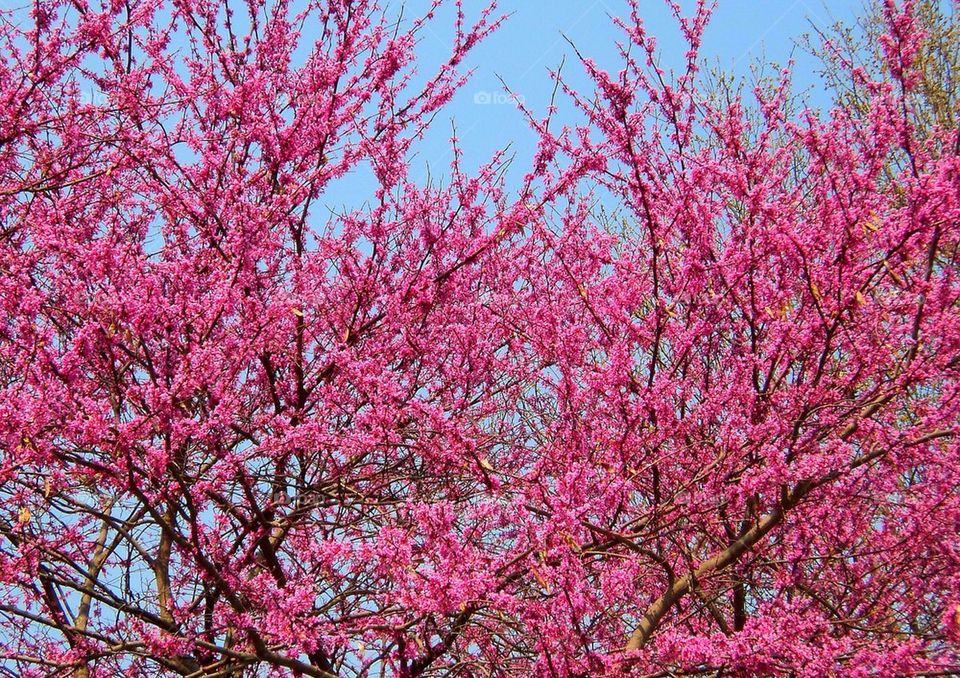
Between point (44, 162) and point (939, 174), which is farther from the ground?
point (44, 162)

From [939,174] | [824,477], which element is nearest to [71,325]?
[824,477]

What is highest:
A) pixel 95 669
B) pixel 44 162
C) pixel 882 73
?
pixel 882 73

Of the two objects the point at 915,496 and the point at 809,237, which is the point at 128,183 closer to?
the point at 809,237

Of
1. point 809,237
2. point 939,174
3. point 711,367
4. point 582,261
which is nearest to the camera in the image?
point 939,174

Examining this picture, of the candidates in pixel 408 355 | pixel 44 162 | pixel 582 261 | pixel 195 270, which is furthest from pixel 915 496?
pixel 44 162

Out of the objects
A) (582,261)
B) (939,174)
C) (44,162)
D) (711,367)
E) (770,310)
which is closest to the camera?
(939,174)

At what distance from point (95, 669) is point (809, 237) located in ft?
15.3

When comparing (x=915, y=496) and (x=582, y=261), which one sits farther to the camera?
(x=582, y=261)

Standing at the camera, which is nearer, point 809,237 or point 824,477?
point 824,477

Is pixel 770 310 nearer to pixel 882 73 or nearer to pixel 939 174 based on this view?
pixel 939 174

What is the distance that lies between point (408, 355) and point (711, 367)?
2004mm

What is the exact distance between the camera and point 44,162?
554 centimetres

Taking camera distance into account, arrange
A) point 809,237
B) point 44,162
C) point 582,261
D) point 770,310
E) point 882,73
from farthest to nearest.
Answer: point 882,73 < point 582,261 < point 44,162 < point 770,310 < point 809,237

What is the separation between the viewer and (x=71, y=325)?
18.7 ft
